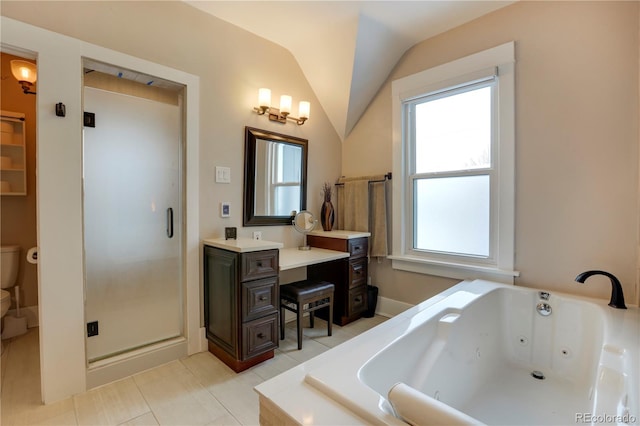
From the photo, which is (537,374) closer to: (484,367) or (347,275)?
(484,367)

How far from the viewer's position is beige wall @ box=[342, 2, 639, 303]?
1.75 metres

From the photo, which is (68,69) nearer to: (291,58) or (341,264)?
(291,58)

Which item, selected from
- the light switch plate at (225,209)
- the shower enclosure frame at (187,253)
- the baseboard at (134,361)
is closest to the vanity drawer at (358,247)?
the light switch plate at (225,209)

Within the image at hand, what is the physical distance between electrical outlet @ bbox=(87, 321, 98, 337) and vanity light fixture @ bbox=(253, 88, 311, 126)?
1.96 meters

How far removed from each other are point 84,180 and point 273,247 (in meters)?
1.26

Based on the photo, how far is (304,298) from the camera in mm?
2256

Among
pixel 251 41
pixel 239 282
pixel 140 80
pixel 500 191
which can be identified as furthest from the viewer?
pixel 251 41

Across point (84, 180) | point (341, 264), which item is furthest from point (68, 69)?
point (341, 264)

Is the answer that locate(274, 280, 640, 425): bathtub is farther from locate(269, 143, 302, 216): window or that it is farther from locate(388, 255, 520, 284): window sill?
locate(269, 143, 302, 216): window

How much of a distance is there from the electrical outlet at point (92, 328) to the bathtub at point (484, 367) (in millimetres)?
1584

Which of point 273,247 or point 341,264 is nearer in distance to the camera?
point 273,247

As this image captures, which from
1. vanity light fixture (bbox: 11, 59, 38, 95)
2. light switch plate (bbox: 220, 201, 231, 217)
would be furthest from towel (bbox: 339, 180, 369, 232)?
vanity light fixture (bbox: 11, 59, 38, 95)

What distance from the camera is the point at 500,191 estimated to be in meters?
2.21

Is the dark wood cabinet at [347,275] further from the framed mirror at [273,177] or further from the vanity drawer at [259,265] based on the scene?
the vanity drawer at [259,265]
